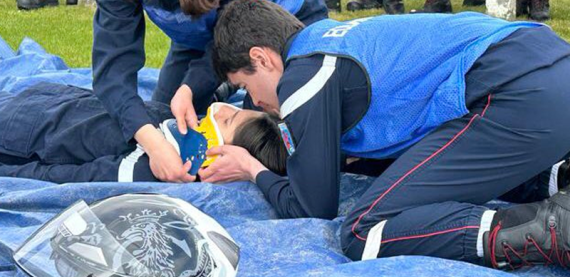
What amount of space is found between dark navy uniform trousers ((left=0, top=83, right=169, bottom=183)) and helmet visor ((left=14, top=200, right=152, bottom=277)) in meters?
0.99

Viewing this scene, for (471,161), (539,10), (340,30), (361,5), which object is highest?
(340,30)

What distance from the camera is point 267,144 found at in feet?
10.4

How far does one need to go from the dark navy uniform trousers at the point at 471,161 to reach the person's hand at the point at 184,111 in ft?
3.03

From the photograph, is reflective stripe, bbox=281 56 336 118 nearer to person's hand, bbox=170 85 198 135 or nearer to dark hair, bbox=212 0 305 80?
dark hair, bbox=212 0 305 80

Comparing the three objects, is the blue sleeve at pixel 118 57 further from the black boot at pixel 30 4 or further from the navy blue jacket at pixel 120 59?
the black boot at pixel 30 4

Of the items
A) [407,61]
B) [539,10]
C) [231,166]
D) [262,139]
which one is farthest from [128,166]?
[539,10]

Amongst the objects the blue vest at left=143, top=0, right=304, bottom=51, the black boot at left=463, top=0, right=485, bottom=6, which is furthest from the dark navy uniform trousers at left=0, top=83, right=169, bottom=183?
the black boot at left=463, top=0, right=485, bottom=6

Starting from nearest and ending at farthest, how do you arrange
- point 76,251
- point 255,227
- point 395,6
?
1. point 76,251
2. point 255,227
3. point 395,6

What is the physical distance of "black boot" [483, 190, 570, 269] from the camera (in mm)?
2408

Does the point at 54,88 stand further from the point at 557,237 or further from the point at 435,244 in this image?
the point at 557,237

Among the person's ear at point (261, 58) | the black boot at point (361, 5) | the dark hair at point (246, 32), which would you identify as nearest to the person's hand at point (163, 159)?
the dark hair at point (246, 32)

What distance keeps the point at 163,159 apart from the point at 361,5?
678 cm

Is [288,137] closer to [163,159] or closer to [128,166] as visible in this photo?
[163,159]

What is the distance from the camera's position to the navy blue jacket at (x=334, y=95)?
102 inches
